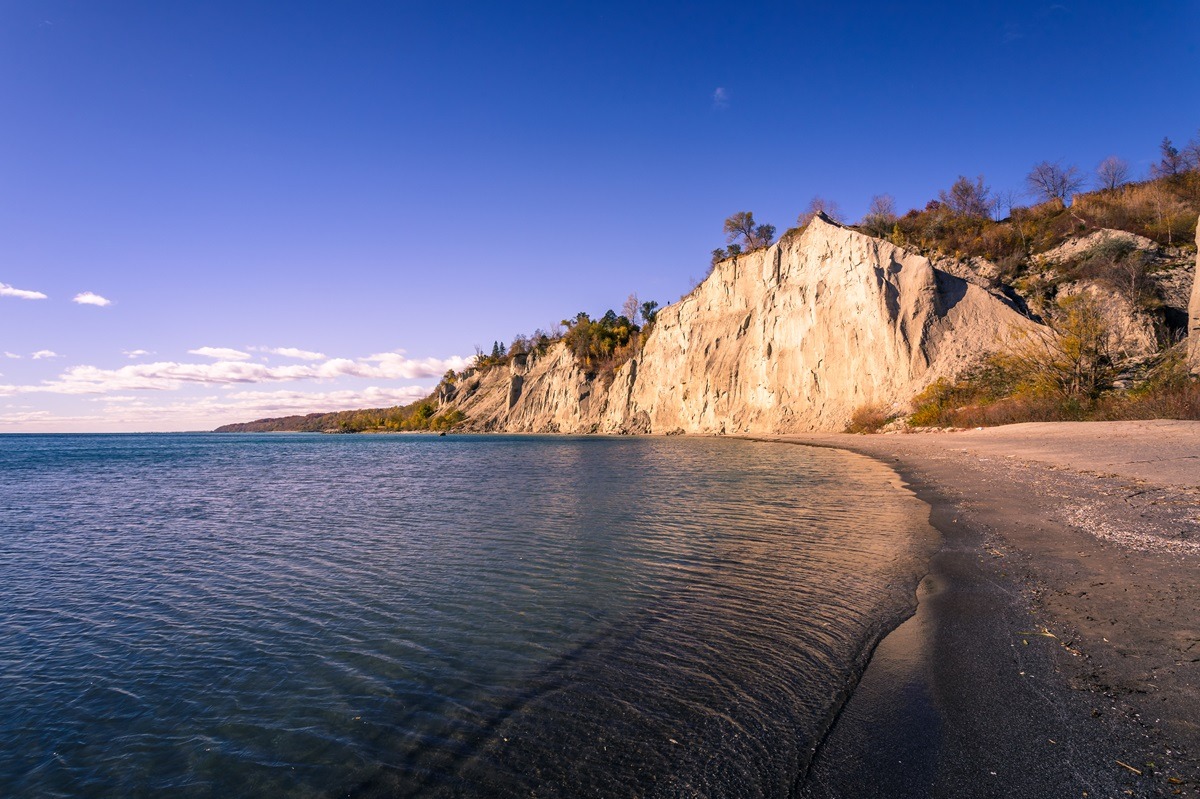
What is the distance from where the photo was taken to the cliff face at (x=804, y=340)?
36.8m

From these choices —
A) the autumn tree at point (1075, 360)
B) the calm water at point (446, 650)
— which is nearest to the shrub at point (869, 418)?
the autumn tree at point (1075, 360)

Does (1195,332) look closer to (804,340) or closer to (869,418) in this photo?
(869,418)

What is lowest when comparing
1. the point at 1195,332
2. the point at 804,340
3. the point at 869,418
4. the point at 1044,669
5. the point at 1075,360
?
the point at 1044,669

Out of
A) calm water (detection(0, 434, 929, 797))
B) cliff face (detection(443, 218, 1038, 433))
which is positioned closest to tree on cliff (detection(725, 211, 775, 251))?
cliff face (detection(443, 218, 1038, 433))

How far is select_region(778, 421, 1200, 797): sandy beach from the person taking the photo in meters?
3.02

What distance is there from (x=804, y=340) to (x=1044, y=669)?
4382 centimetres

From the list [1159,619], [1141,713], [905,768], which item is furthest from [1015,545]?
[905,768]

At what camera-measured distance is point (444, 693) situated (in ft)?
15.3

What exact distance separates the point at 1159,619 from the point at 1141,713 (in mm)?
1824

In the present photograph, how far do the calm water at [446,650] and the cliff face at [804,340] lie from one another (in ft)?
95.4

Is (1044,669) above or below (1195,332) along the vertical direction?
below

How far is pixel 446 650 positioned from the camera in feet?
18.1

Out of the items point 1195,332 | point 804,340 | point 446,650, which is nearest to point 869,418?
point 804,340

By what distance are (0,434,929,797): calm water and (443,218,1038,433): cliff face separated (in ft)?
95.4
